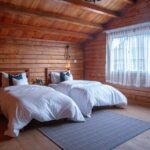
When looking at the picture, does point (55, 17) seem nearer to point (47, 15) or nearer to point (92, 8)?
point (47, 15)

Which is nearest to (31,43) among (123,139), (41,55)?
(41,55)

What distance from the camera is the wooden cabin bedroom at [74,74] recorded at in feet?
9.32

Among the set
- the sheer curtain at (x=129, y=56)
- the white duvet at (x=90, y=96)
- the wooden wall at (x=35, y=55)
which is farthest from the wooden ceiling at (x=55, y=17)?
the white duvet at (x=90, y=96)

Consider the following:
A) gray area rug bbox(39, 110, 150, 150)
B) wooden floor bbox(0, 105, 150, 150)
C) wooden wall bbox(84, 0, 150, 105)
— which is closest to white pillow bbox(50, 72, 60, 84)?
wooden wall bbox(84, 0, 150, 105)

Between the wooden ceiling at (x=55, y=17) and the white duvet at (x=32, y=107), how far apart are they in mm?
1756

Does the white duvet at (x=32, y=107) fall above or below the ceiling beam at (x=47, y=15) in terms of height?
below

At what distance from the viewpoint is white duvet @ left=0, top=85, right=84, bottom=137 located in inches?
113

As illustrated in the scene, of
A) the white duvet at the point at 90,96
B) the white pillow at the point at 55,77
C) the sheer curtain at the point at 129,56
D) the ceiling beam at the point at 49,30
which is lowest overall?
the white duvet at the point at 90,96

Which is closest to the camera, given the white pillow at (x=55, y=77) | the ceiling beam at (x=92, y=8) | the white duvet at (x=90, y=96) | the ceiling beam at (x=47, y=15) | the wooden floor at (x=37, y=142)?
the wooden floor at (x=37, y=142)

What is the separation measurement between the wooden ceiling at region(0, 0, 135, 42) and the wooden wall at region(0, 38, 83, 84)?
0.21m

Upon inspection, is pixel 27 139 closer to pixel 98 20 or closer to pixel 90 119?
pixel 90 119

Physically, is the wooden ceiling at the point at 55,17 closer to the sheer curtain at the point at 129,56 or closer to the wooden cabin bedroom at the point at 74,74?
the wooden cabin bedroom at the point at 74,74

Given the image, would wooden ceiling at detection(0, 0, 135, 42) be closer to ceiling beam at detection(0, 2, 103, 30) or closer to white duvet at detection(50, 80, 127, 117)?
ceiling beam at detection(0, 2, 103, 30)

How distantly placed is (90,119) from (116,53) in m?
2.54
